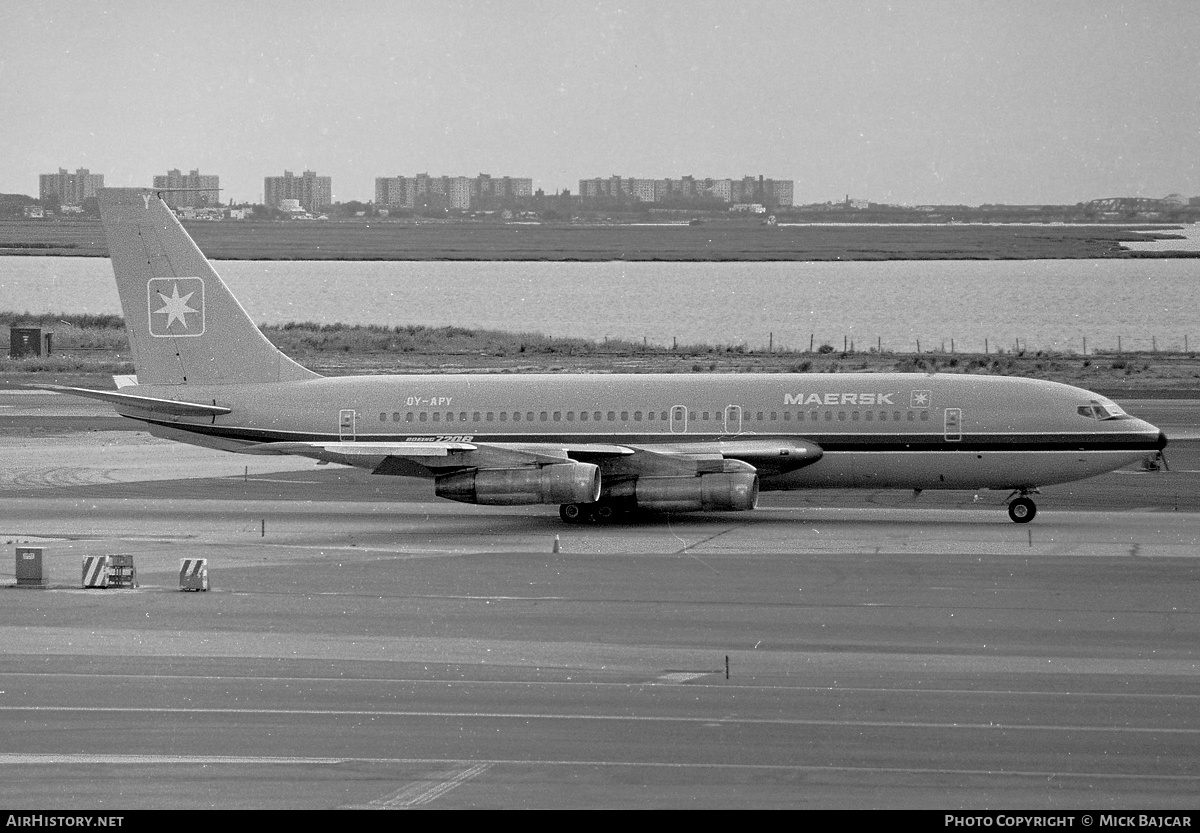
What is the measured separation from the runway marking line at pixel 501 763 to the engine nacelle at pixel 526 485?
2070 cm

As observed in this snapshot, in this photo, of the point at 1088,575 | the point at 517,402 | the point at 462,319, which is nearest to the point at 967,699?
the point at 1088,575

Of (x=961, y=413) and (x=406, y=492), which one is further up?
(x=961, y=413)

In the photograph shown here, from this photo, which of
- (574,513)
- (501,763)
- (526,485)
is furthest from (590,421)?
(501,763)

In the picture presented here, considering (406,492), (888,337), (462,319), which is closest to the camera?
(406,492)

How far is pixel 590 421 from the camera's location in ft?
140

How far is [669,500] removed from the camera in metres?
40.1

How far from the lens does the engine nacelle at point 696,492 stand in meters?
39.3

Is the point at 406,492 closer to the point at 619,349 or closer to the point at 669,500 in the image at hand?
the point at 669,500

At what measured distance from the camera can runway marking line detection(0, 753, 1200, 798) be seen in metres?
18.1

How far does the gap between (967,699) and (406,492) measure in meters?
28.6

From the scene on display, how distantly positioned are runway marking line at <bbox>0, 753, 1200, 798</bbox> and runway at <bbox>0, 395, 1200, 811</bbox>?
50 mm

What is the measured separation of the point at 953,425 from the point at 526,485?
10889 mm

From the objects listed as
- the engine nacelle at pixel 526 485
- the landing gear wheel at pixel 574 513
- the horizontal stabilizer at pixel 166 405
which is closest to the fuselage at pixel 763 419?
the horizontal stabilizer at pixel 166 405

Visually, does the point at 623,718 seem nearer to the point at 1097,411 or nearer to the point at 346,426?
the point at 1097,411
